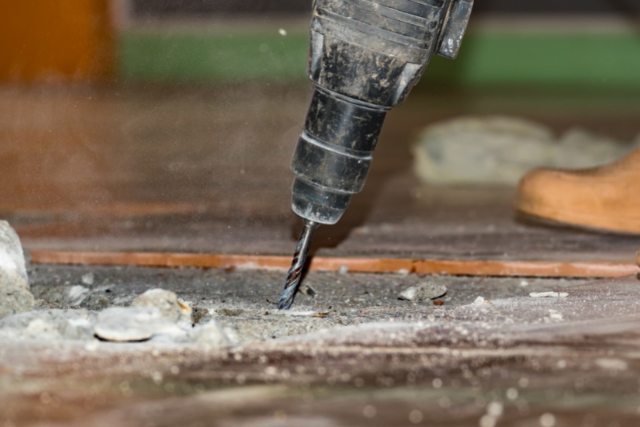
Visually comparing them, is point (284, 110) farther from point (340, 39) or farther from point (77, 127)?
point (340, 39)

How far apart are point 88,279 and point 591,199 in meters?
1.19

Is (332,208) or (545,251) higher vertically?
(332,208)

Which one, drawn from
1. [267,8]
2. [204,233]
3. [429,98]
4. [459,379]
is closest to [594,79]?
[429,98]

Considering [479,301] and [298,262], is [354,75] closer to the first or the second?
[298,262]

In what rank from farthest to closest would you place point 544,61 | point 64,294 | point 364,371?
1. point 544,61
2. point 64,294
3. point 364,371

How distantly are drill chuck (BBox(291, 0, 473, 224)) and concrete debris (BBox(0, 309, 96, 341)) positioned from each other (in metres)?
0.35

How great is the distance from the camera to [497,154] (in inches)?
110

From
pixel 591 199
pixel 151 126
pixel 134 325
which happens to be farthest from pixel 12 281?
pixel 591 199

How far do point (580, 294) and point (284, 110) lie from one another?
0.82 metres

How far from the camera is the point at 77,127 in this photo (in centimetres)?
159

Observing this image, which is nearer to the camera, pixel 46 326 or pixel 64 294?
pixel 46 326

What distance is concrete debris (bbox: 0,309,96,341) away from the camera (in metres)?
0.85

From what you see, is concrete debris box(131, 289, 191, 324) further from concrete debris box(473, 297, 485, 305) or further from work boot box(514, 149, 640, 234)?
work boot box(514, 149, 640, 234)

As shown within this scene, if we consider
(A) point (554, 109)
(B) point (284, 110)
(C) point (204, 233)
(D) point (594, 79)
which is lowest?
(D) point (594, 79)
